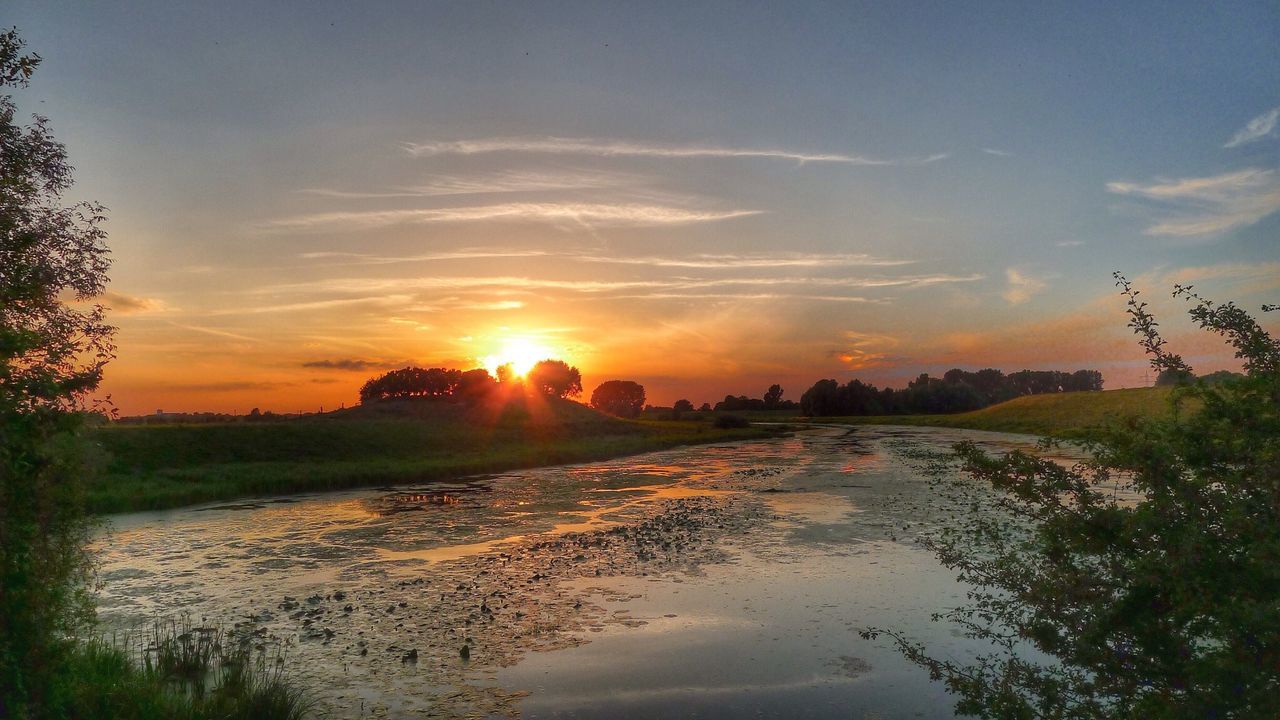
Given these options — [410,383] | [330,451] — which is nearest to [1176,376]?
[330,451]

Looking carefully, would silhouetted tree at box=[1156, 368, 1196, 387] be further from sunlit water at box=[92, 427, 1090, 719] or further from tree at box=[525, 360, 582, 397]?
tree at box=[525, 360, 582, 397]

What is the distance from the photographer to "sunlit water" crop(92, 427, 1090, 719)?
11.3m

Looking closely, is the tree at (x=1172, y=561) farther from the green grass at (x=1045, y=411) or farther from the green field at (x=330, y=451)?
the green grass at (x=1045, y=411)

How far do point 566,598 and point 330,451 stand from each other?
46.1 meters

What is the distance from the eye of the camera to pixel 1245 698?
5715 mm

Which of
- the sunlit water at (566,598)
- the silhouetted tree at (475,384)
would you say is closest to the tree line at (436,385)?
the silhouetted tree at (475,384)

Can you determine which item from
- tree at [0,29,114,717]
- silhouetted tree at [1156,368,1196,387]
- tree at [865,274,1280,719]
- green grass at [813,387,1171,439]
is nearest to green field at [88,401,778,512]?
tree at [0,29,114,717]

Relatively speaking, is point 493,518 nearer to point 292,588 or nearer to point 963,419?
point 292,588

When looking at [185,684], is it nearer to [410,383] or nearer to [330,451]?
[330,451]

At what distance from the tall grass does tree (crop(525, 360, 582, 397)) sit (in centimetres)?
14966

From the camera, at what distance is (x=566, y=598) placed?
17016 mm

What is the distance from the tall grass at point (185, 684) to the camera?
879cm

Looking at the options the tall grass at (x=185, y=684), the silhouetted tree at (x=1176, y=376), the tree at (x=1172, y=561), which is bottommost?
the tall grass at (x=185, y=684)

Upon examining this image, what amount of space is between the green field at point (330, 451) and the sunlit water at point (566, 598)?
Answer: 6.75 meters
